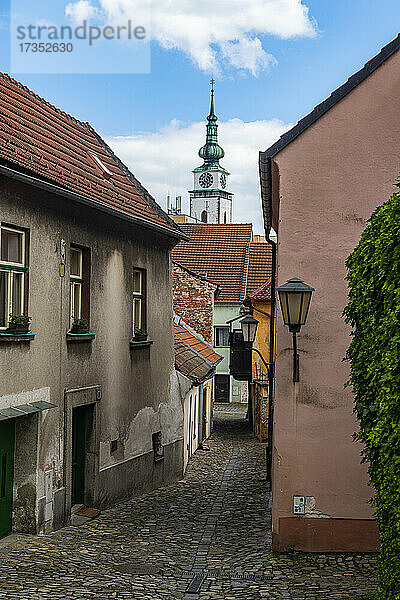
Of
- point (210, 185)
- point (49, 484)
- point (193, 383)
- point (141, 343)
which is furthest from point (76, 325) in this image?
point (210, 185)

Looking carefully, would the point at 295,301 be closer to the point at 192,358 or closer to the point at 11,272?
the point at 11,272

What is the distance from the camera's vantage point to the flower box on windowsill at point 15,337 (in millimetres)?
11062

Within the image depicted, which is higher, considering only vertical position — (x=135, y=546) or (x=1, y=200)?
(x=1, y=200)

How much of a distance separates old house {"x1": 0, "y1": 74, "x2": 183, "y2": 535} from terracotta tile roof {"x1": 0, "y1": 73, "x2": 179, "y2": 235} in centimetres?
5

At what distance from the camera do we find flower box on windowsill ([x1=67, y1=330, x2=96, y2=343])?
13414 millimetres

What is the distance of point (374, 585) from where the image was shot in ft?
30.1

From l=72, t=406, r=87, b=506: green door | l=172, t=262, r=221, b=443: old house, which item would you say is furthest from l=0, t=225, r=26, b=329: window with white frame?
l=172, t=262, r=221, b=443: old house

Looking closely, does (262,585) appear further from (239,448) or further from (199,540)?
(239,448)

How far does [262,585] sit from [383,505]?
3.22 m

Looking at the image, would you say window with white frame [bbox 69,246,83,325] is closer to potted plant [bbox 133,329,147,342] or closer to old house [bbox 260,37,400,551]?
potted plant [bbox 133,329,147,342]

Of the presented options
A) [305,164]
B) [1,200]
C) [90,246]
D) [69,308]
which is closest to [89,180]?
[90,246]

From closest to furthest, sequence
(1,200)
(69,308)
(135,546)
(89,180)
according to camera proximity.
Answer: (1,200)
(135,546)
(69,308)
(89,180)

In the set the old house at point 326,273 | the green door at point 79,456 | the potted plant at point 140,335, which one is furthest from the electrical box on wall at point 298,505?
the potted plant at point 140,335

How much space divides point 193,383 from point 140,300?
410 cm
